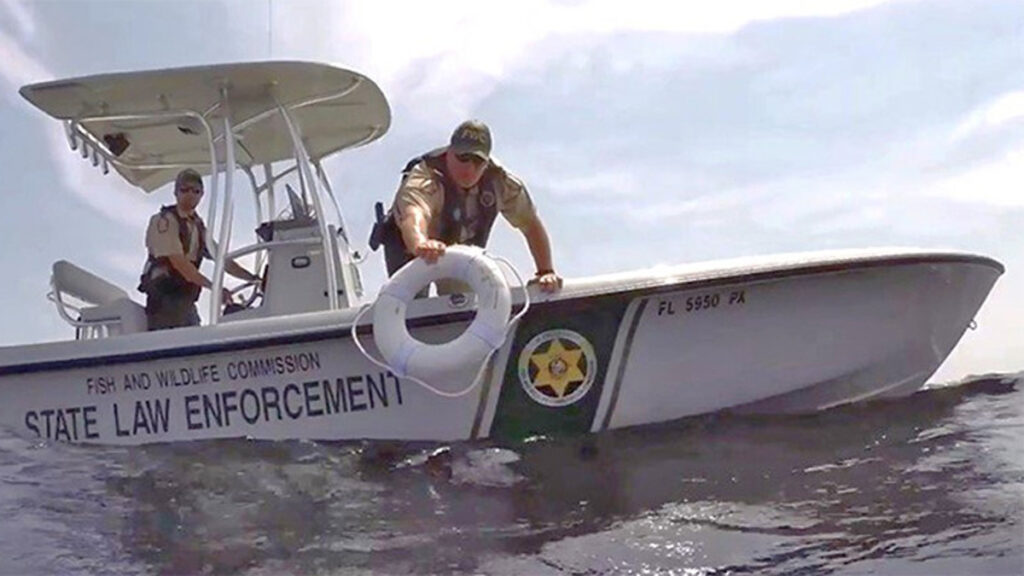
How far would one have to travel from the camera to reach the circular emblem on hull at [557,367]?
4730 millimetres

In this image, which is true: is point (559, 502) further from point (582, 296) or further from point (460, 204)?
point (460, 204)

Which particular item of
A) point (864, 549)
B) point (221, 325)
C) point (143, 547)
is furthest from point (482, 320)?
point (864, 549)

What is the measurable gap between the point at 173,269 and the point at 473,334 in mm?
2180

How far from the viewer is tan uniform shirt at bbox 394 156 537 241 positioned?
16.0ft

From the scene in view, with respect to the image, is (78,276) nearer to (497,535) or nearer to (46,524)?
(46,524)

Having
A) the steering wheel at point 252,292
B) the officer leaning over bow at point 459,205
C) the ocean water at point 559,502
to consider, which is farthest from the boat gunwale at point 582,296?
the steering wheel at point 252,292

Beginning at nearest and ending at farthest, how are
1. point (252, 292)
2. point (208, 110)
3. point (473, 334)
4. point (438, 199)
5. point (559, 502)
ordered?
point (559, 502) < point (473, 334) < point (438, 199) < point (208, 110) < point (252, 292)

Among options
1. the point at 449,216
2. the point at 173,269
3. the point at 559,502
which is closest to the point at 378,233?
the point at 449,216

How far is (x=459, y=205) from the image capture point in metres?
5.13

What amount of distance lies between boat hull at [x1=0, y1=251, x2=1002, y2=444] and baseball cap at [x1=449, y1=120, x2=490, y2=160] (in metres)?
0.79

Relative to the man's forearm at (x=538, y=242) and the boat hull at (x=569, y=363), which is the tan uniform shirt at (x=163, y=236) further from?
the man's forearm at (x=538, y=242)

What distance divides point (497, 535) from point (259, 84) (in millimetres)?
3474

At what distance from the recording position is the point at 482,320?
14.6 ft

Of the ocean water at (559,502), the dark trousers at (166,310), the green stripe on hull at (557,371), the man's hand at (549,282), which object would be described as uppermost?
the dark trousers at (166,310)
